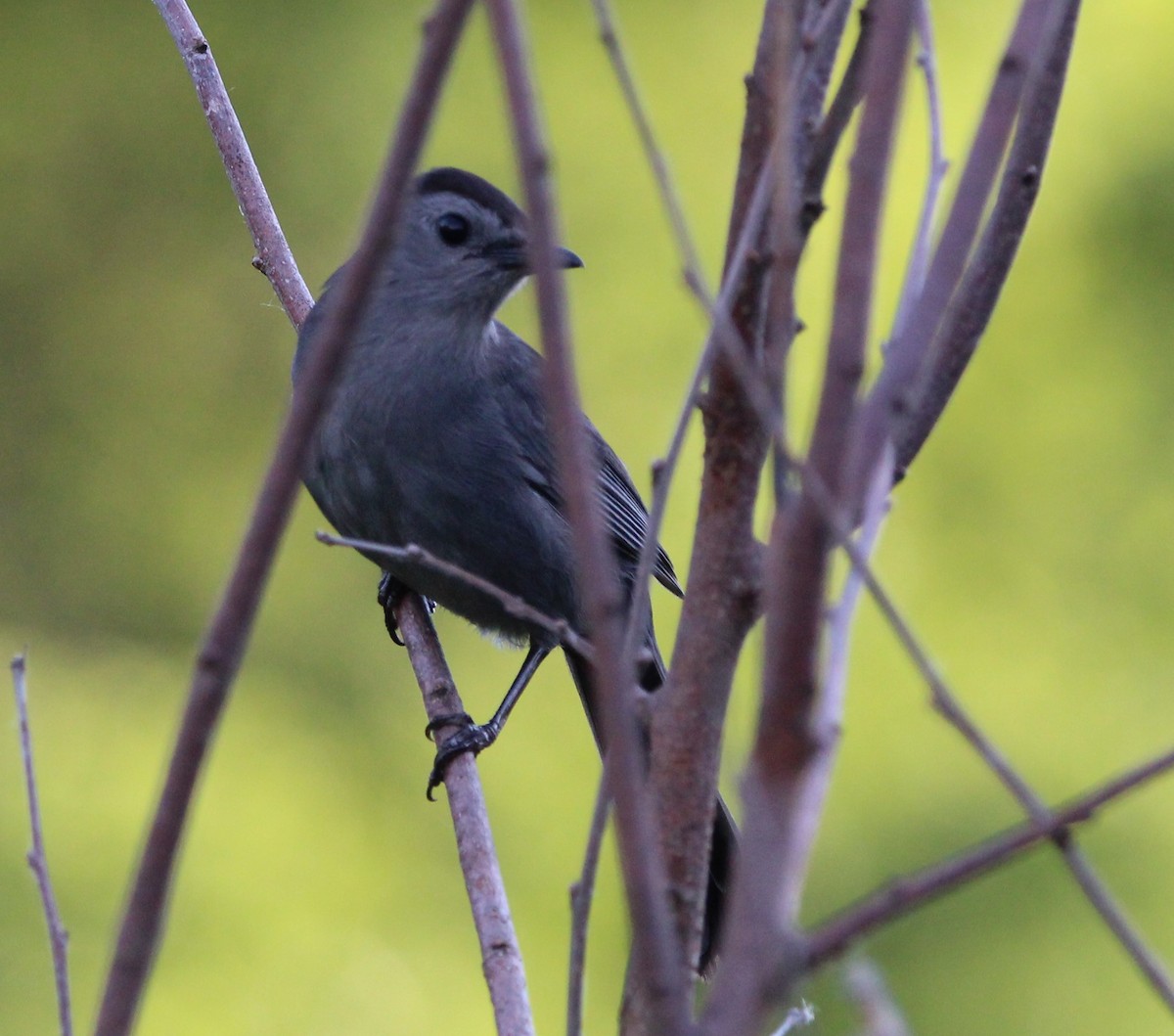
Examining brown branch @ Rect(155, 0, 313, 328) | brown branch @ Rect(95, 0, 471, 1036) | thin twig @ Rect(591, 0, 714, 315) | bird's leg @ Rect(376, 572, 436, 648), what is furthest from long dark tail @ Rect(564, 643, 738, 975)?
brown branch @ Rect(155, 0, 313, 328)

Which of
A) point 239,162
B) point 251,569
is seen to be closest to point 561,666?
point 239,162

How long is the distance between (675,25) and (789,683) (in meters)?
6.12

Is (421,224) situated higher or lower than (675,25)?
lower

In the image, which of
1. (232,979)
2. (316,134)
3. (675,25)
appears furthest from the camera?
(316,134)

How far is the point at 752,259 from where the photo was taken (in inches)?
57.8

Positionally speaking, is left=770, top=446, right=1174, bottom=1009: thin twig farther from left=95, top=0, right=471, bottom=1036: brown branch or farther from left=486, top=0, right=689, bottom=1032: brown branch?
left=95, top=0, right=471, bottom=1036: brown branch

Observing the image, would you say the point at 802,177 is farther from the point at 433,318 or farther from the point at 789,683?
the point at 433,318

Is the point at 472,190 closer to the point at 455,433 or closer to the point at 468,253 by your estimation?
the point at 468,253

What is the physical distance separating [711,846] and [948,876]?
1.32 meters

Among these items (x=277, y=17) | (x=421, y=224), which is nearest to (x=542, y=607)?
(x=421, y=224)

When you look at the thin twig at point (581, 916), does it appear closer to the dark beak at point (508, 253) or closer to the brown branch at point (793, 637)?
the brown branch at point (793, 637)

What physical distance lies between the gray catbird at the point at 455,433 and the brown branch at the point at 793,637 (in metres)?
2.30

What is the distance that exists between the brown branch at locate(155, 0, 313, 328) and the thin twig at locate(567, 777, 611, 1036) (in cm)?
194

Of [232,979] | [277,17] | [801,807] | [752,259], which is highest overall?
[277,17]
